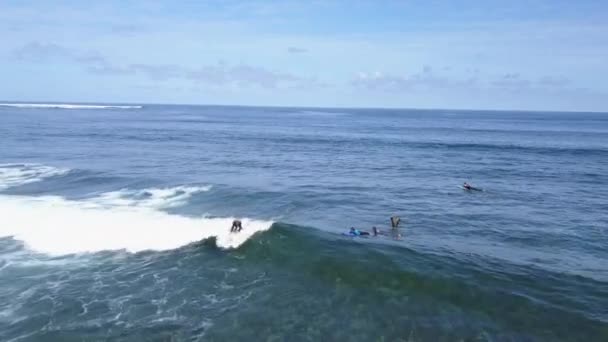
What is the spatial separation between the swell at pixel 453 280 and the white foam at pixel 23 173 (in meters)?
33.4

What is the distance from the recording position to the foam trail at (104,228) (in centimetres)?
3048

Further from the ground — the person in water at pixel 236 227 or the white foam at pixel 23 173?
the person in water at pixel 236 227

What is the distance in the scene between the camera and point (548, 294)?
24203 mm

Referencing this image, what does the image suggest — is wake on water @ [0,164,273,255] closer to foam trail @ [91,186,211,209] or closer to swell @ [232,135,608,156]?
foam trail @ [91,186,211,209]

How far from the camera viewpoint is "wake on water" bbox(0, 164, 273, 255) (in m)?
30.7

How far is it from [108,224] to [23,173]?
27.7 meters

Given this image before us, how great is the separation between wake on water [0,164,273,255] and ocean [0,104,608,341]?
0.18 m

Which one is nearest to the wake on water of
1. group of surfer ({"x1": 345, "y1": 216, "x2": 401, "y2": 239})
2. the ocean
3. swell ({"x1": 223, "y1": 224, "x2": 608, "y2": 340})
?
the ocean

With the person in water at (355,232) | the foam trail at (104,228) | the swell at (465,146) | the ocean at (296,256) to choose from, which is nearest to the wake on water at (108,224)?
the foam trail at (104,228)

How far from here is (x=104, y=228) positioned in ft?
109

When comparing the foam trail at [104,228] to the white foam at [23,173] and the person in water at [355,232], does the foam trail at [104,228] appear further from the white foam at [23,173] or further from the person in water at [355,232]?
the white foam at [23,173]

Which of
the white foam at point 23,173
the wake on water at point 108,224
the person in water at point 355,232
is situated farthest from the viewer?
the white foam at point 23,173

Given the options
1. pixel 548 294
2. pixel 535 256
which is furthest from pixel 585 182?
pixel 548 294

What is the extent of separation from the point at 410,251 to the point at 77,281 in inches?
841
